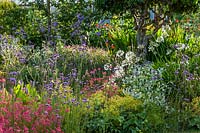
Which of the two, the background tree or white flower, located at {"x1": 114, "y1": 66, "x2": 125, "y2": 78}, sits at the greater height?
the background tree

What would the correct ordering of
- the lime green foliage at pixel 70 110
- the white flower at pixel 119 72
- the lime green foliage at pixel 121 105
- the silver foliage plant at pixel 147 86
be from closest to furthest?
the lime green foliage at pixel 70 110
the lime green foliage at pixel 121 105
the silver foliage plant at pixel 147 86
the white flower at pixel 119 72

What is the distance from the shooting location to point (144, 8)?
28.2ft

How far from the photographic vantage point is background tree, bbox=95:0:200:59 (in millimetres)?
8273

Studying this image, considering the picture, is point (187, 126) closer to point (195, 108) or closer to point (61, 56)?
point (195, 108)

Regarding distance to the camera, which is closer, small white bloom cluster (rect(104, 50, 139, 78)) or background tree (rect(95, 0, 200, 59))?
small white bloom cluster (rect(104, 50, 139, 78))

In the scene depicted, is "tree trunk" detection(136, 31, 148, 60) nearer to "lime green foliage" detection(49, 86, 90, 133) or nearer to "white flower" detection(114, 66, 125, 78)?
"white flower" detection(114, 66, 125, 78)

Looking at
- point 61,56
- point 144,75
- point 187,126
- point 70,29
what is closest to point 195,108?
point 187,126

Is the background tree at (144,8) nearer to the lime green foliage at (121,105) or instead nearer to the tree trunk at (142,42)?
the tree trunk at (142,42)

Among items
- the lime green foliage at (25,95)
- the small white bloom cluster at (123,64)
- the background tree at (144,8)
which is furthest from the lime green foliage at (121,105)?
the background tree at (144,8)

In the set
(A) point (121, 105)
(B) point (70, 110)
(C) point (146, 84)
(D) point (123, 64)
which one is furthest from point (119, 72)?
(B) point (70, 110)

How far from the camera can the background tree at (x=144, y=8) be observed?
8.27 metres

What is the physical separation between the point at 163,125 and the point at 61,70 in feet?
9.85

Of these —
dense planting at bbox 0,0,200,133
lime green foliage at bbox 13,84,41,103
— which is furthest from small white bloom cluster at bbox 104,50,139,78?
lime green foliage at bbox 13,84,41,103

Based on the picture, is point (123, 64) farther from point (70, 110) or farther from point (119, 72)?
point (70, 110)
